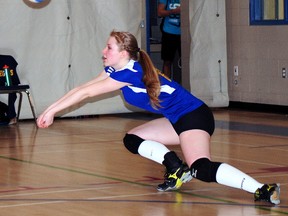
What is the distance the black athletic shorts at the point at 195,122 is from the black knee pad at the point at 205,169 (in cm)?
28

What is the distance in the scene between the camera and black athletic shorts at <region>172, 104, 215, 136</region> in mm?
5832

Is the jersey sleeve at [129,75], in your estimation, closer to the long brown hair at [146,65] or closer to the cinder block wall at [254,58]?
the long brown hair at [146,65]

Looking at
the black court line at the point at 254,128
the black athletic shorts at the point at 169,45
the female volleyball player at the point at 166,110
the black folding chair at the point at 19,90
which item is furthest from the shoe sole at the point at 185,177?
the black athletic shorts at the point at 169,45

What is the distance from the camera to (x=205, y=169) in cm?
560

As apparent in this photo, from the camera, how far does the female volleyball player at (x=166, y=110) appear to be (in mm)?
5621

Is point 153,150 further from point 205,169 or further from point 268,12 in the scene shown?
point 268,12

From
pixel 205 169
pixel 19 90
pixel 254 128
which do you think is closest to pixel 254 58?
pixel 254 128

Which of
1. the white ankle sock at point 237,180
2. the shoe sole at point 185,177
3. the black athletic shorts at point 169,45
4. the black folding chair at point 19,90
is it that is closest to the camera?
the white ankle sock at point 237,180

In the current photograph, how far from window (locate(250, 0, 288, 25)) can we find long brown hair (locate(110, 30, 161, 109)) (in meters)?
6.02

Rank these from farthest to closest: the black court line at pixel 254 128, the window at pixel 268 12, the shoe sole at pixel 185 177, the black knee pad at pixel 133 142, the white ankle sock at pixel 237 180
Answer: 1. the window at pixel 268 12
2. the black court line at pixel 254 128
3. the black knee pad at pixel 133 142
4. the shoe sole at pixel 185 177
5. the white ankle sock at pixel 237 180

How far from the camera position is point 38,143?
930cm

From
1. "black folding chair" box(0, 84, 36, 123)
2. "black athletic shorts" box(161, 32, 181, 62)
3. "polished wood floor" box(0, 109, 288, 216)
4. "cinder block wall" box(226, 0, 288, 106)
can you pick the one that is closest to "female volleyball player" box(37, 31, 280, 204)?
"polished wood floor" box(0, 109, 288, 216)

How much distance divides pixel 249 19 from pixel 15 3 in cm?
336

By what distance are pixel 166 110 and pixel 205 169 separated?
57cm
